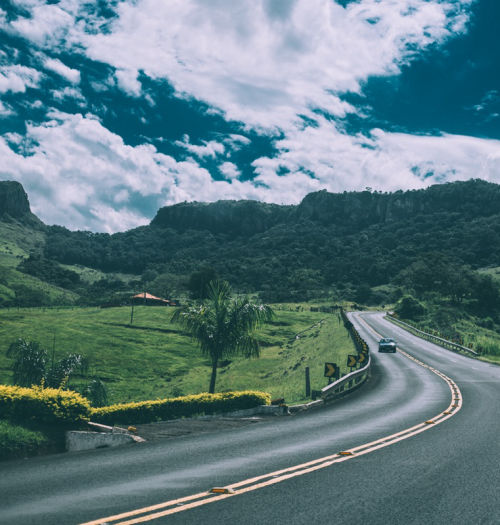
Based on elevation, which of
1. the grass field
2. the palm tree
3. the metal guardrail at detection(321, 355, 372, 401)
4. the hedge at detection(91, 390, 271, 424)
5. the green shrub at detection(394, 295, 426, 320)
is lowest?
the grass field

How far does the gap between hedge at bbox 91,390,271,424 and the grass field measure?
1501 centimetres

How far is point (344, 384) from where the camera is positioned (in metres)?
24.0

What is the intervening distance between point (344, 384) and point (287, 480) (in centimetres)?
1679

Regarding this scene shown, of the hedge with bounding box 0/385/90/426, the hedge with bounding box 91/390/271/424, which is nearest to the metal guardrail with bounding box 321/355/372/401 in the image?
the hedge with bounding box 91/390/271/424

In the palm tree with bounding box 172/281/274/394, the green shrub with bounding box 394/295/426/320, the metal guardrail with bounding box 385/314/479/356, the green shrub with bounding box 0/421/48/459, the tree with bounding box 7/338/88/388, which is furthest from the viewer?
the green shrub with bounding box 394/295/426/320

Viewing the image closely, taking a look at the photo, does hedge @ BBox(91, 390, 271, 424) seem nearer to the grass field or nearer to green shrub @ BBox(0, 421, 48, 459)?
green shrub @ BBox(0, 421, 48, 459)

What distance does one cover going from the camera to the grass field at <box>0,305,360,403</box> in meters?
45.9

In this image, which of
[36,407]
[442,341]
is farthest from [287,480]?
[442,341]

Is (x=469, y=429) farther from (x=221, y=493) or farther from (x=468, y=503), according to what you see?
(x=221, y=493)

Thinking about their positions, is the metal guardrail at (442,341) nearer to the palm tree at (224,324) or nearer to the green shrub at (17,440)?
the palm tree at (224,324)

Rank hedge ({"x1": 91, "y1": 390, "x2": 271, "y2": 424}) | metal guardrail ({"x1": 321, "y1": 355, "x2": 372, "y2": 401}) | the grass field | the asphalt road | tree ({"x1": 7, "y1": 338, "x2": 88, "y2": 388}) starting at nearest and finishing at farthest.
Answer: the asphalt road
hedge ({"x1": 91, "y1": 390, "x2": 271, "y2": 424})
metal guardrail ({"x1": 321, "y1": 355, "x2": 372, "y2": 401})
tree ({"x1": 7, "y1": 338, "x2": 88, "y2": 388})
the grass field

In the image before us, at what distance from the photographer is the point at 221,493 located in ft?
23.4

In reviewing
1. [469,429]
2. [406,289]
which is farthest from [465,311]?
[469,429]

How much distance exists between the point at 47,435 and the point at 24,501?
13.4 ft
